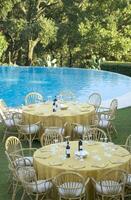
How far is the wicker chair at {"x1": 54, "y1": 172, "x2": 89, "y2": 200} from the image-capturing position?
347 inches

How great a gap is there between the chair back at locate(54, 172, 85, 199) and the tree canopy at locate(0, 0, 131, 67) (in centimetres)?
2686

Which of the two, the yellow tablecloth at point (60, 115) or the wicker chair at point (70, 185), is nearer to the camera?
the wicker chair at point (70, 185)

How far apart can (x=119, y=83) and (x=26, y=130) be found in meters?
14.6

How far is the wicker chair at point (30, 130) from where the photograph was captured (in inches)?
538

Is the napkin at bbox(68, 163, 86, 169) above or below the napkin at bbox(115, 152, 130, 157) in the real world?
below

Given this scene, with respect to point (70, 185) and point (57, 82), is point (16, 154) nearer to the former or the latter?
point (70, 185)

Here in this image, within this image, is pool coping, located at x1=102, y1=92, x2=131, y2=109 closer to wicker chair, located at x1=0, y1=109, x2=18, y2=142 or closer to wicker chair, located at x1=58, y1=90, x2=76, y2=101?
wicker chair, located at x1=58, y1=90, x2=76, y2=101

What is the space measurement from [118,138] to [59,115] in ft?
6.69

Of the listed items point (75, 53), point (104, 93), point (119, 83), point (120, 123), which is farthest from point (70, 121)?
point (75, 53)

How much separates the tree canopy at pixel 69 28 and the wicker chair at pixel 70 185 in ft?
88.1

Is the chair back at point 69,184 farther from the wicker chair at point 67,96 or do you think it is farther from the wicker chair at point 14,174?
the wicker chair at point 67,96

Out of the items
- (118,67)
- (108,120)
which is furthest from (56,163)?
(118,67)

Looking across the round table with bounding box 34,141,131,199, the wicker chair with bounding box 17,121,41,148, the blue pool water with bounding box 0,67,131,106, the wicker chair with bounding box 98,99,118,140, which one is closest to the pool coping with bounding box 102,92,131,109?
the blue pool water with bounding box 0,67,131,106

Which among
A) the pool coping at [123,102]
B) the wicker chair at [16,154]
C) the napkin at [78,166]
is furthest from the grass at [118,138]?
the napkin at [78,166]
